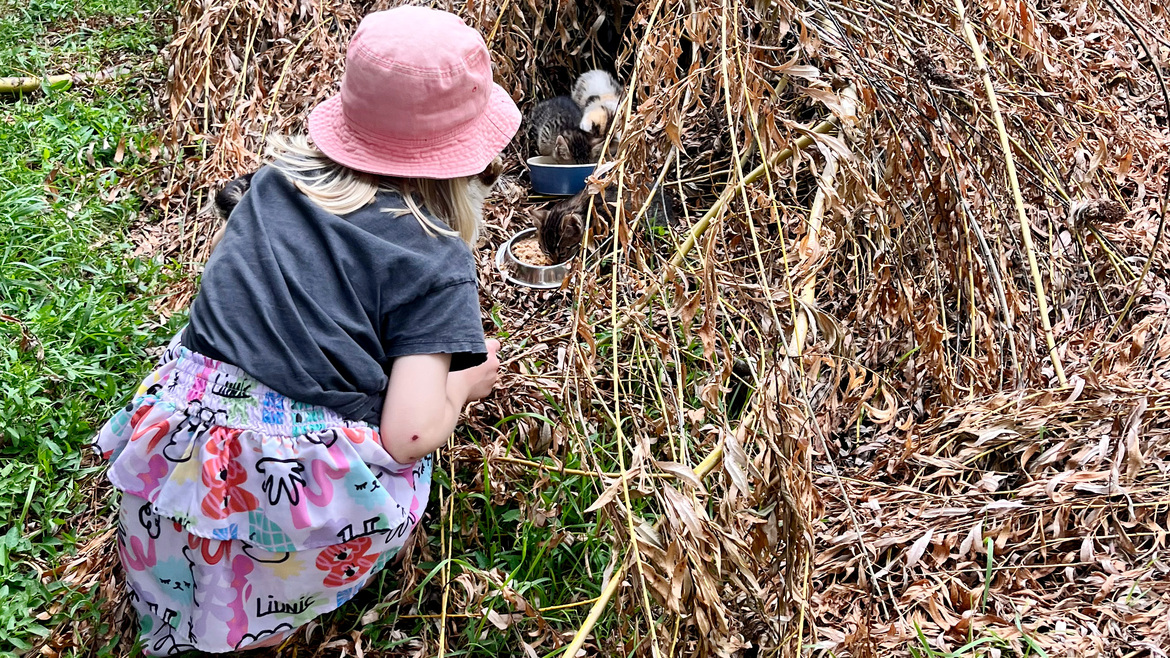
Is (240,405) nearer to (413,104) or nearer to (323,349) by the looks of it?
(323,349)

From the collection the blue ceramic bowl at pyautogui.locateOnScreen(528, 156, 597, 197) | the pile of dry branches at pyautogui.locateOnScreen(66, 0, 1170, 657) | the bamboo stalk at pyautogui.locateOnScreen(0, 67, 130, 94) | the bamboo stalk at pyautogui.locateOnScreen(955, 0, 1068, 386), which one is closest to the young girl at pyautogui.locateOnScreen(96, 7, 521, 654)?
the pile of dry branches at pyautogui.locateOnScreen(66, 0, 1170, 657)

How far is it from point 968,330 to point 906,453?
21.5 inches

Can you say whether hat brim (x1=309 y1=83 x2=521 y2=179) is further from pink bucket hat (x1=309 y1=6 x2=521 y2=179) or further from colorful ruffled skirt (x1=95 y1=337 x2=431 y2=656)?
colorful ruffled skirt (x1=95 y1=337 x2=431 y2=656)

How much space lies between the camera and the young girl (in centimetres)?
203

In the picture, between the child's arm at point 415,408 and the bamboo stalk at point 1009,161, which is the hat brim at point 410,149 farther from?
the bamboo stalk at point 1009,161

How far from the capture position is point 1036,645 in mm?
2152

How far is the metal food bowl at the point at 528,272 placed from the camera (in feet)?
11.9

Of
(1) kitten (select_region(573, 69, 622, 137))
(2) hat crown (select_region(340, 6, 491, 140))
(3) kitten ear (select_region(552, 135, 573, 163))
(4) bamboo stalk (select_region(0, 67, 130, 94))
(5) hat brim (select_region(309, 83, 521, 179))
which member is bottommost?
(4) bamboo stalk (select_region(0, 67, 130, 94))

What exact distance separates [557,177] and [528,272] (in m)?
0.73

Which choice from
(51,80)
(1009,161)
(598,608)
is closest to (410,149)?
(598,608)

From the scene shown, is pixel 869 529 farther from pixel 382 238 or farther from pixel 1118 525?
pixel 382 238

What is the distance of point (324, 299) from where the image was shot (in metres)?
2.04

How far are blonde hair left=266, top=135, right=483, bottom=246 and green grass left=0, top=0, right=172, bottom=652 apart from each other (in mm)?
1215

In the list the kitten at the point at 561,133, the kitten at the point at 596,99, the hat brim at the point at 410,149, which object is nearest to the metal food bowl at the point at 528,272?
the kitten at the point at 561,133
